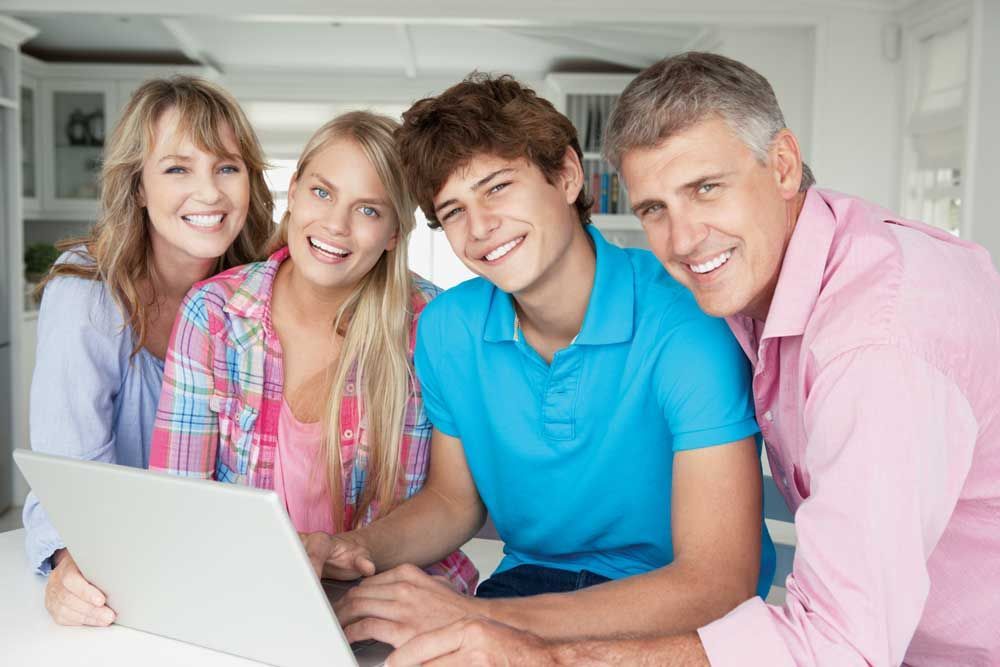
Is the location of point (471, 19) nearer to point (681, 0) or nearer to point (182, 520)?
point (681, 0)

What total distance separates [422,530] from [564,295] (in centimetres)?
49

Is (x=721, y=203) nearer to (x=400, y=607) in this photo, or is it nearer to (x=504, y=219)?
(x=504, y=219)

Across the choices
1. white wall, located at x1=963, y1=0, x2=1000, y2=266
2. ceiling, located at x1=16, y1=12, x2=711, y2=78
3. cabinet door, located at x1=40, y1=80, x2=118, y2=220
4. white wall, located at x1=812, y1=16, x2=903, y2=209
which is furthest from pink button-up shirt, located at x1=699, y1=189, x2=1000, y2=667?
cabinet door, located at x1=40, y1=80, x2=118, y2=220

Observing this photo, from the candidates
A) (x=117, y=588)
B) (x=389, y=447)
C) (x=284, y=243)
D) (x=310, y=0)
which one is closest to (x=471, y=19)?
(x=310, y=0)

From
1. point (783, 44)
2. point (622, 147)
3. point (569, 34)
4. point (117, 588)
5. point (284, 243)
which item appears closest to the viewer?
point (117, 588)

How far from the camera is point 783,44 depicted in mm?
4652

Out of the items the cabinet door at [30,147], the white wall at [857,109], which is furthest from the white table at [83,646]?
the cabinet door at [30,147]

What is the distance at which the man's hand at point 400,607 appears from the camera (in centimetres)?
122

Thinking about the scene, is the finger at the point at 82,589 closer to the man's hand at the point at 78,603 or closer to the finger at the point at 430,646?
the man's hand at the point at 78,603

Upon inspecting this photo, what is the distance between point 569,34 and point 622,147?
433 centimetres

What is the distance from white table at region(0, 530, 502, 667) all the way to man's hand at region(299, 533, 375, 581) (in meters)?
0.23

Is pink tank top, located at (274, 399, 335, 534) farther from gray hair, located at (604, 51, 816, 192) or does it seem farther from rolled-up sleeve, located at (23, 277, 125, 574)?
gray hair, located at (604, 51, 816, 192)

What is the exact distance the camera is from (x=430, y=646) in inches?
43.3

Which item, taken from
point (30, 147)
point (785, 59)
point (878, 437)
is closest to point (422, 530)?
point (878, 437)
